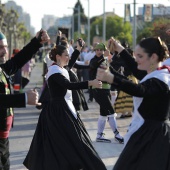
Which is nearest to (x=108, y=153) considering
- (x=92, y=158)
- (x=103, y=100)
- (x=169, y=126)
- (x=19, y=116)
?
(x=103, y=100)

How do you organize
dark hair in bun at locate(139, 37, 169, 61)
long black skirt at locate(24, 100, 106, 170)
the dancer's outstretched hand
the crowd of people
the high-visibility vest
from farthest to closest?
long black skirt at locate(24, 100, 106, 170), the dancer's outstretched hand, the high-visibility vest, dark hair in bun at locate(139, 37, 169, 61), the crowd of people

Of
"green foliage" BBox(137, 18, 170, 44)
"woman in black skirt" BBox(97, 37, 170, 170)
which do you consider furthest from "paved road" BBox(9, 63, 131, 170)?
"green foliage" BBox(137, 18, 170, 44)

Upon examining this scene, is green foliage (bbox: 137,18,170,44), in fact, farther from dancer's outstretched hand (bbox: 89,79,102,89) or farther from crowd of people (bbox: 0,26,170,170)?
dancer's outstretched hand (bbox: 89,79,102,89)

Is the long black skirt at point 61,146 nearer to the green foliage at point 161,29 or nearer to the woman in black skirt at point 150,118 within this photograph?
the woman in black skirt at point 150,118

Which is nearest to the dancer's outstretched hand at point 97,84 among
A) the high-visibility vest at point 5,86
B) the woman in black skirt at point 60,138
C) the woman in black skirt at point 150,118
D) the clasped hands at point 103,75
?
the woman in black skirt at point 60,138

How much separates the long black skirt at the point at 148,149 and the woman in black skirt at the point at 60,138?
6.53 ft

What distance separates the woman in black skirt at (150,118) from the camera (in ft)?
14.5

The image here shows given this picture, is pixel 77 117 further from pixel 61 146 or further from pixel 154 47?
pixel 154 47

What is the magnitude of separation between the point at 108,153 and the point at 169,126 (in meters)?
4.42

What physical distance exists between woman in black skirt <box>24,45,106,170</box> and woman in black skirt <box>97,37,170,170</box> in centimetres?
192

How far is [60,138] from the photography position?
6652 mm

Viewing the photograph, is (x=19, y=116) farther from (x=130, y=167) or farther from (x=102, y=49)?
(x=130, y=167)

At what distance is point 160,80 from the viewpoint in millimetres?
4488

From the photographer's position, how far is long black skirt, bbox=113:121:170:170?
14.5 feet
